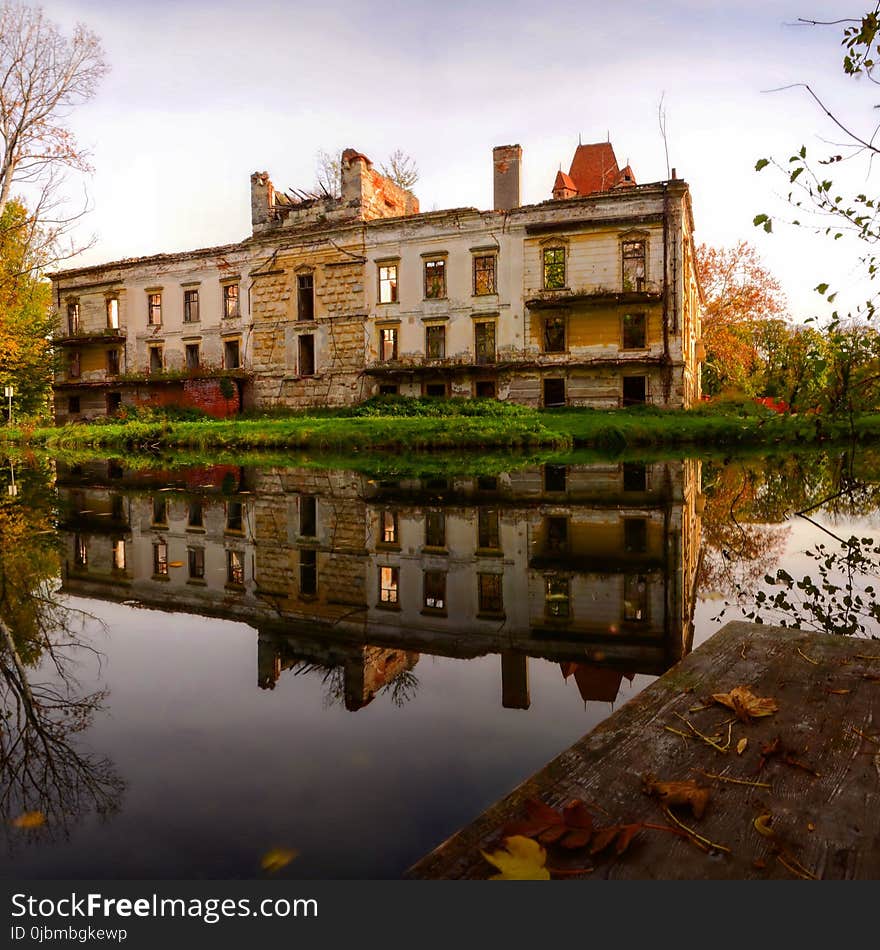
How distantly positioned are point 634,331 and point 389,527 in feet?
69.0

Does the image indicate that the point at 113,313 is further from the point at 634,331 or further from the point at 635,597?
the point at 635,597

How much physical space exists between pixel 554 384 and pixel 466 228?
7.50 metres

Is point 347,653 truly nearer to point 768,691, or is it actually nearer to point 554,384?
point 768,691

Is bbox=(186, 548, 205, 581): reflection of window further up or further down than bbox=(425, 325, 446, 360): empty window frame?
further down

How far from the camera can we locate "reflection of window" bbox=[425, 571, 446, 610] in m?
4.55

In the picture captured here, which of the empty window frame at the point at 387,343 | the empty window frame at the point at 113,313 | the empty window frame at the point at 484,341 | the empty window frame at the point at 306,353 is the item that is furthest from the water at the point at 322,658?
the empty window frame at the point at 113,313

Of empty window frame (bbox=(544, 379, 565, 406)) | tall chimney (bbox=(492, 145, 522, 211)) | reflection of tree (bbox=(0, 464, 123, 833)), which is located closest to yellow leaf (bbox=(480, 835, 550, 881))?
reflection of tree (bbox=(0, 464, 123, 833))

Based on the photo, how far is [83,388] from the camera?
3612 cm

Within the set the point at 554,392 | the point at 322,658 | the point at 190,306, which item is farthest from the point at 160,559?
the point at 190,306

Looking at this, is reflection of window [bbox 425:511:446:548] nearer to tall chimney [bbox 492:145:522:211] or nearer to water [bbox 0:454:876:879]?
water [bbox 0:454:876:879]

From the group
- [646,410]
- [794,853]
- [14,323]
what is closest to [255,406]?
[14,323]

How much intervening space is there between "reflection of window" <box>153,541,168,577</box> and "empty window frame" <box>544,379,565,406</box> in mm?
21696

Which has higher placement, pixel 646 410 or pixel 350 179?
pixel 350 179

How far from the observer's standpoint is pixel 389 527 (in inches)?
292
